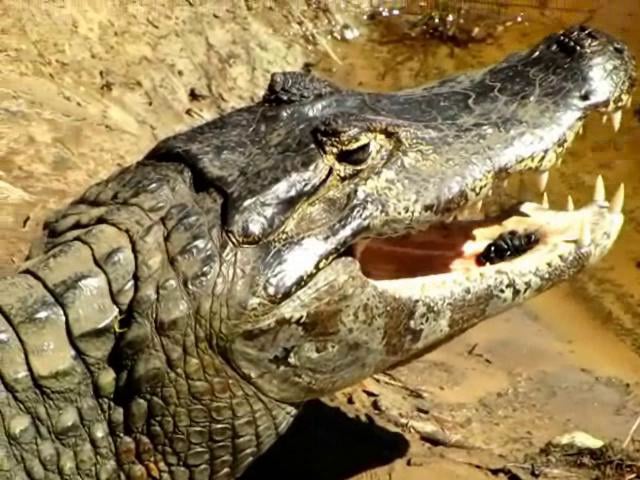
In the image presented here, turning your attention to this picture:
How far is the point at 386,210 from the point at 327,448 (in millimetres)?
1090

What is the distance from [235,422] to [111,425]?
34cm

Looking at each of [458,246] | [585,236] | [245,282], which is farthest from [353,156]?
[585,236]

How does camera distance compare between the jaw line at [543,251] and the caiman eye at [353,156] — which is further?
the jaw line at [543,251]

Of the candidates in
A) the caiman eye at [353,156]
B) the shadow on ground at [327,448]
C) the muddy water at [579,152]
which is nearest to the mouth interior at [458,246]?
the caiman eye at [353,156]

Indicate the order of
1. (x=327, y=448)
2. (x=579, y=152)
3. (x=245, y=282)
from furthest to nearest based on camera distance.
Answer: (x=579, y=152)
(x=327, y=448)
(x=245, y=282)

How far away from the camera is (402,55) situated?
746 centimetres

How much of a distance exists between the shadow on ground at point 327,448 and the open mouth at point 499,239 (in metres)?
0.70

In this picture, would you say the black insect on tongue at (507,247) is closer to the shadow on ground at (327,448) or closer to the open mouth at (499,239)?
the open mouth at (499,239)

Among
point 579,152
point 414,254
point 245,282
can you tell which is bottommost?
point 245,282

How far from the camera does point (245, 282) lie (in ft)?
11.1

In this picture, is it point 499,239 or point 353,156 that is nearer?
point 353,156

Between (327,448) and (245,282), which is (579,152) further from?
(245,282)

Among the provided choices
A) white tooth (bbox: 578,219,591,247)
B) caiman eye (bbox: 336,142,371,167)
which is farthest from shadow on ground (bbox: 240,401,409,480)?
caiman eye (bbox: 336,142,371,167)

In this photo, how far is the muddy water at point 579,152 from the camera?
17.5ft
